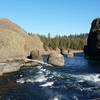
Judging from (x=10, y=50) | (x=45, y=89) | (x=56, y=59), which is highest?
(x=10, y=50)

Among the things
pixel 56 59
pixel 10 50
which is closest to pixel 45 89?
pixel 10 50

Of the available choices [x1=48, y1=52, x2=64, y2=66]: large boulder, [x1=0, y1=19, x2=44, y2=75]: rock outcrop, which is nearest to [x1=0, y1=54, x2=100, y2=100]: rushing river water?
[x1=0, y1=19, x2=44, y2=75]: rock outcrop

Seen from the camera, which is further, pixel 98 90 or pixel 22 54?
pixel 22 54

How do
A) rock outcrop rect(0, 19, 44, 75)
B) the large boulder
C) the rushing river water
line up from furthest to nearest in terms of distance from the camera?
the large boulder < rock outcrop rect(0, 19, 44, 75) < the rushing river water

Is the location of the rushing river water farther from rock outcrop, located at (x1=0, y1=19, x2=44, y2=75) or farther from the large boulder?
the large boulder

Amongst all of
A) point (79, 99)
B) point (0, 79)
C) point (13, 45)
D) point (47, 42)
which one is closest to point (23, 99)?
point (79, 99)

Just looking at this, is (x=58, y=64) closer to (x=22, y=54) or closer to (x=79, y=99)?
(x=22, y=54)

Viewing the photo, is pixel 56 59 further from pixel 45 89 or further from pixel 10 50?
pixel 45 89

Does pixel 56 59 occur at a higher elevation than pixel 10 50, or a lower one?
lower

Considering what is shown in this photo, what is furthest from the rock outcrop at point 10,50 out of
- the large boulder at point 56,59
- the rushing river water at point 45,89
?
the large boulder at point 56,59

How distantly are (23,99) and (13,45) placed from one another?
17214mm

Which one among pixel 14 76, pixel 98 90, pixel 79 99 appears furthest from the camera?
pixel 14 76

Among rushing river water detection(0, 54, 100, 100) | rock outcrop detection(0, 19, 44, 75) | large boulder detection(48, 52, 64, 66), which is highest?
rock outcrop detection(0, 19, 44, 75)

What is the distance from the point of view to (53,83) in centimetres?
3850
